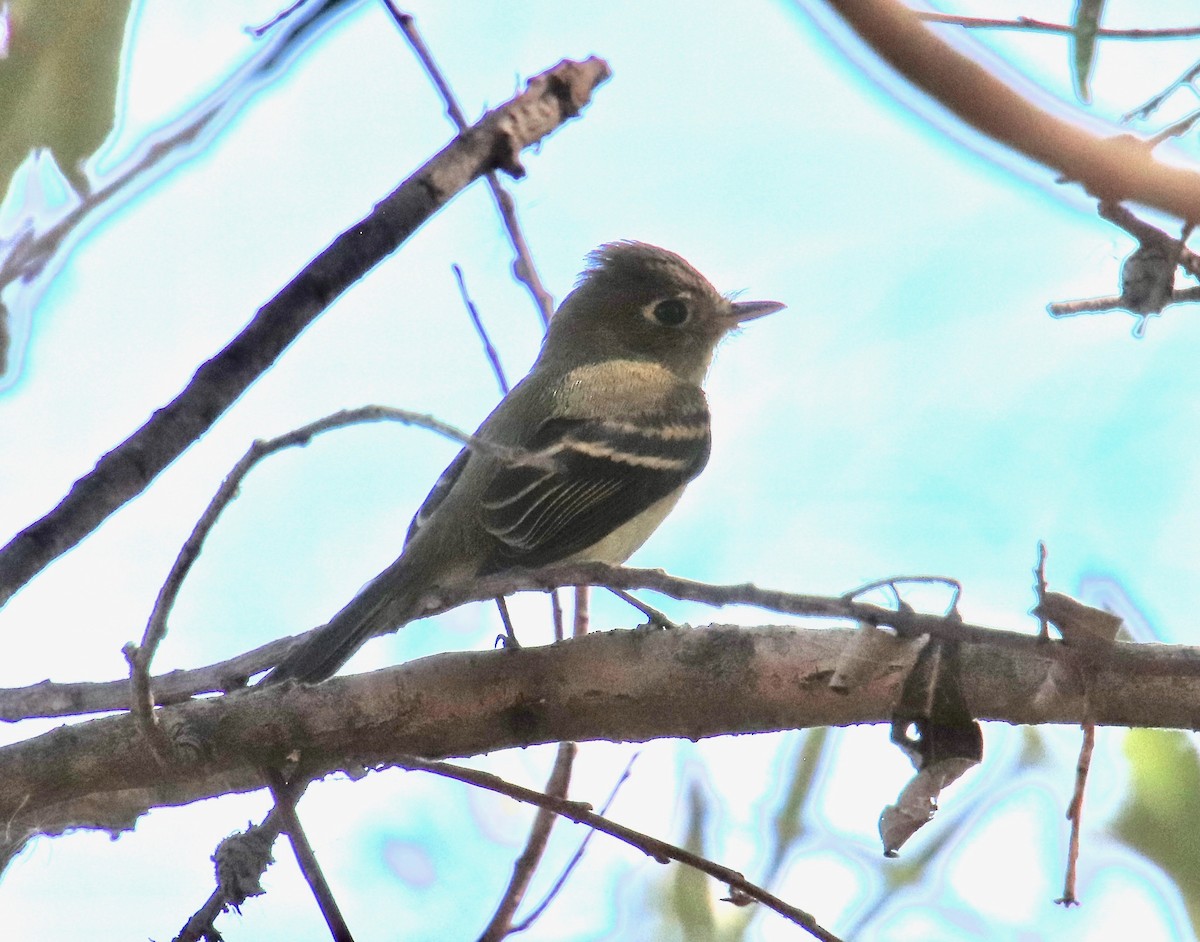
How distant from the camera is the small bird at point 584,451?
3.89 m

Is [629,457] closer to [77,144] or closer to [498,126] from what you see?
[498,126]

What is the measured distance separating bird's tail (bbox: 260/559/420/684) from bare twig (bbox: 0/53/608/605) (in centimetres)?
82

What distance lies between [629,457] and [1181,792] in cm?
178

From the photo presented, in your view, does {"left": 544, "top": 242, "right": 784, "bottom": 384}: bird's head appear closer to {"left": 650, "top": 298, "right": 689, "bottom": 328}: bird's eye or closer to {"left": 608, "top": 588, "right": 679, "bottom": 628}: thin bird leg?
{"left": 650, "top": 298, "right": 689, "bottom": 328}: bird's eye

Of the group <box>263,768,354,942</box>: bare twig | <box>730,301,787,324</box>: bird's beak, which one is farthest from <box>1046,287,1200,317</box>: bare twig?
<box>730,301,787,324</box>: bird's beak

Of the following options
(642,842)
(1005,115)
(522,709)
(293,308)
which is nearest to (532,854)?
(522,709)

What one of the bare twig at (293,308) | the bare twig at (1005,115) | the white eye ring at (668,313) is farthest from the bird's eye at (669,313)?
the bare twig at (1005,115)

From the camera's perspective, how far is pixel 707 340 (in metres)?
5.79

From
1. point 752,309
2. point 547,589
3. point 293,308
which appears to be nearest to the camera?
point 293,308

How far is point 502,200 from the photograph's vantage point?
338cm

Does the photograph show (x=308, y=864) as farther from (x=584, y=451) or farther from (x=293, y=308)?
(x=584, y=451)

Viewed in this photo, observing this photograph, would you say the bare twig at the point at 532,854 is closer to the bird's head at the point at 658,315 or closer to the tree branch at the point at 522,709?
the tree branch at the point at 522,709

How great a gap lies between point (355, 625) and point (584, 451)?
1044 millimetres

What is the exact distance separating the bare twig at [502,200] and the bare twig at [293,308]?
0.08m
